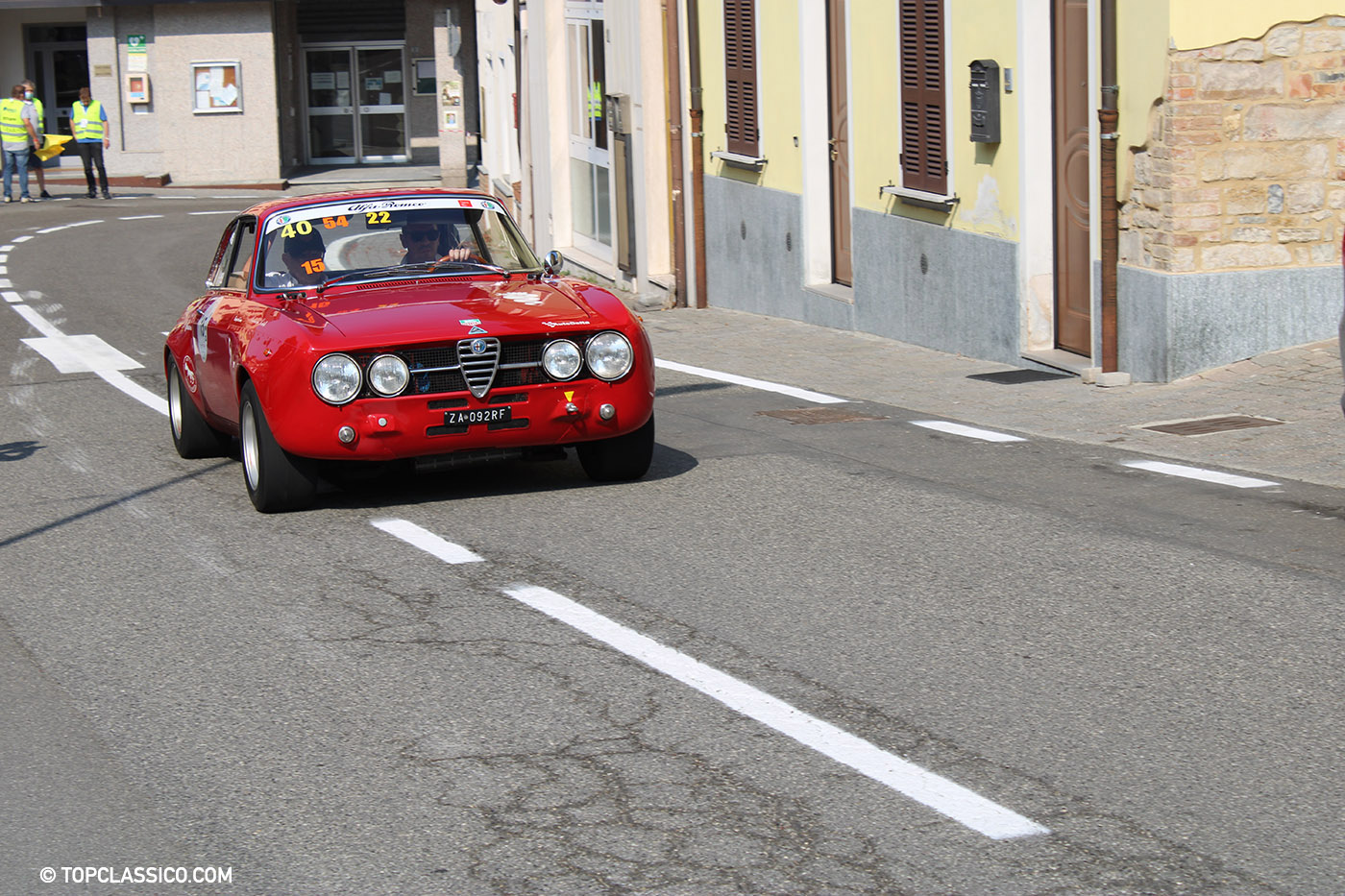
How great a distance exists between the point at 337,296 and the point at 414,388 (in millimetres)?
965

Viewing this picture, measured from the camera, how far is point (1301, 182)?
11539mm

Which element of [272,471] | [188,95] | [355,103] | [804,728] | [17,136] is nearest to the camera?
[804,728]

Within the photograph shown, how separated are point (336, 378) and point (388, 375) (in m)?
0.22

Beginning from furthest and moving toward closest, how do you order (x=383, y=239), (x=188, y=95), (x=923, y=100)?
1. (x=188, y=95)
2. (x=923, y=100)
3. (x=383, y=239)

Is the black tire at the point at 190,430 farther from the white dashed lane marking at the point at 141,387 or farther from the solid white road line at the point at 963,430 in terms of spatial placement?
the solid white road line at the point at 963,430

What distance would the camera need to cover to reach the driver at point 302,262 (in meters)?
9.08

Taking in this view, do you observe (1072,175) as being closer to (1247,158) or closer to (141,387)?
(1247,158)

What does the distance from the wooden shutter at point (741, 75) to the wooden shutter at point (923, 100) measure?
350cm

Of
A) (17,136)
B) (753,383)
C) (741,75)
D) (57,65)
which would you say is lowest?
(753,383)

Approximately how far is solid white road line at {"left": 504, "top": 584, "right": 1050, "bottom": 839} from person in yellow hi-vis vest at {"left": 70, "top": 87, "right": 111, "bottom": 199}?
32.1 m

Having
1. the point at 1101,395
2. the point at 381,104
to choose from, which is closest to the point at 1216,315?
the point at 1101,395

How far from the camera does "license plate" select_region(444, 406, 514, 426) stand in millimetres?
8008

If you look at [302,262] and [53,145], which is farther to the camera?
[53,145]

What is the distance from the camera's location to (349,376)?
7883 millimetres
